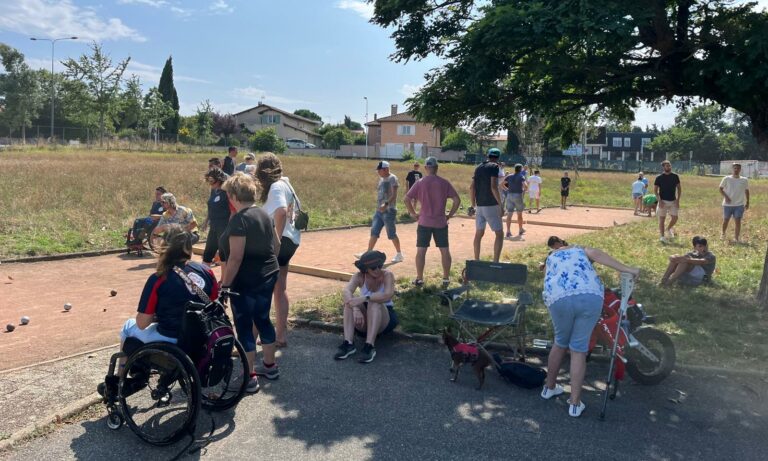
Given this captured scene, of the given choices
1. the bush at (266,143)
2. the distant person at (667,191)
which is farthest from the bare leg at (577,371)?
the bush at (266,143)

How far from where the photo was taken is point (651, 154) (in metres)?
86.1

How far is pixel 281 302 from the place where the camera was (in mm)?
5480

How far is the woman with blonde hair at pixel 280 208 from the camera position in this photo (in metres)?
5.11

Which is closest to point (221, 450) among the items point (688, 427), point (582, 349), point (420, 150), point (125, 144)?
point (582, 349)

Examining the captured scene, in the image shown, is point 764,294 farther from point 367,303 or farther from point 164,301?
point 164,301

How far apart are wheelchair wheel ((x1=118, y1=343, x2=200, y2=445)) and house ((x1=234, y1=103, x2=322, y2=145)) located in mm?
86936

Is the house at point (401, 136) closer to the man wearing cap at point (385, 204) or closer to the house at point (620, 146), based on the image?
the house at point (620, 146)

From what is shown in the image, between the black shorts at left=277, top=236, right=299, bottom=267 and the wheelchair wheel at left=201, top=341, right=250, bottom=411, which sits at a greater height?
the black shorts at left=277, top=236, right=299, bottom=267

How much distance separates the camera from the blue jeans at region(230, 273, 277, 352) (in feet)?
14.7

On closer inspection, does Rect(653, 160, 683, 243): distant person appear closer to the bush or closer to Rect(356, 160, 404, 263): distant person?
Rect(356, 160, 404, 263): distant person

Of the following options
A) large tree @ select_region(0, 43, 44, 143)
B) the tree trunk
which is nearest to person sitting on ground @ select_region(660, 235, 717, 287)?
the tree trunk

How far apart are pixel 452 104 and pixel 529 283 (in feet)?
9.09

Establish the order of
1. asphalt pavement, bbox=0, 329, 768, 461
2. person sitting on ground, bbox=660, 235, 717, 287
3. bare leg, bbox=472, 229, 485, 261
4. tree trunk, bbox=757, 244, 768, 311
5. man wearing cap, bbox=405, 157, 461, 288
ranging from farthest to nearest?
bare leg, bbox=472, 229, 485, 261
person sitting on ground, bbox=660, 235, 717, 287
man wearing cap, bbox=405, 157, 461, 288
tree trunk, bbox=757, 244, 768, 311
asphalt pavement, bbox=0, 329, 768, 461

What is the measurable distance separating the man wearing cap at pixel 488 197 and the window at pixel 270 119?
8426cm
